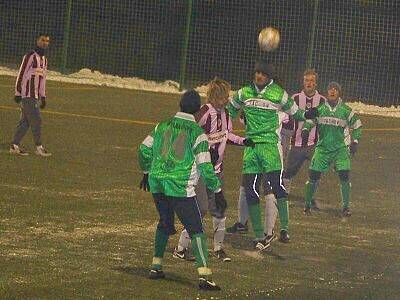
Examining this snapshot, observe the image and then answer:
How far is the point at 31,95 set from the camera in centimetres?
2131

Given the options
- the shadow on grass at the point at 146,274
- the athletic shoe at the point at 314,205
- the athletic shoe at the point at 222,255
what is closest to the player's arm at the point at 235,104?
the athletic shoe at the point at 222,255

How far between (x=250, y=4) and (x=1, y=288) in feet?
94.2

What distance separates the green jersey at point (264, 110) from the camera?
48.1 feet

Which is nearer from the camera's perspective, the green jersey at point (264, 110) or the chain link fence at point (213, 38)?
the green jersey at point (264, 110)

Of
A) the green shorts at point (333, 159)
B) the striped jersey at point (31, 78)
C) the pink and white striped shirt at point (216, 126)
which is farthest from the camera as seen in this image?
the striped jersey at point (31, 78)

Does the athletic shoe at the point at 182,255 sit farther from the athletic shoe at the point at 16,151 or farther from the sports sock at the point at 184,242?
the athletic shoe at the point at 16,151

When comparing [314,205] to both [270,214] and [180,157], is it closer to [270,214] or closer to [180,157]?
[270,214]

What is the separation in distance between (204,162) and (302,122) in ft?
21.8

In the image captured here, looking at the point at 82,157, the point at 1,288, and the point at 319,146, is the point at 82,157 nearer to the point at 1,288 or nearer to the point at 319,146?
the point at 319,146

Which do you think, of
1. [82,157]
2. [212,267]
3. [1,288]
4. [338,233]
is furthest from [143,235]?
[82,157]

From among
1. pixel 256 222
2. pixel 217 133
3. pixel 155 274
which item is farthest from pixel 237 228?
pixel 155 274

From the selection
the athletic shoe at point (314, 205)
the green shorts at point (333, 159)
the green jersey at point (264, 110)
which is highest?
the green jersey at point (264, 110)

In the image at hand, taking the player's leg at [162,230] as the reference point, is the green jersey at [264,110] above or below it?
above

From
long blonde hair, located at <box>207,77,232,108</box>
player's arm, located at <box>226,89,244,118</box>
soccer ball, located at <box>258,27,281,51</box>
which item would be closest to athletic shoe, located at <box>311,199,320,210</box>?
soccer ball, located at <box>258,27,281,51</box>
